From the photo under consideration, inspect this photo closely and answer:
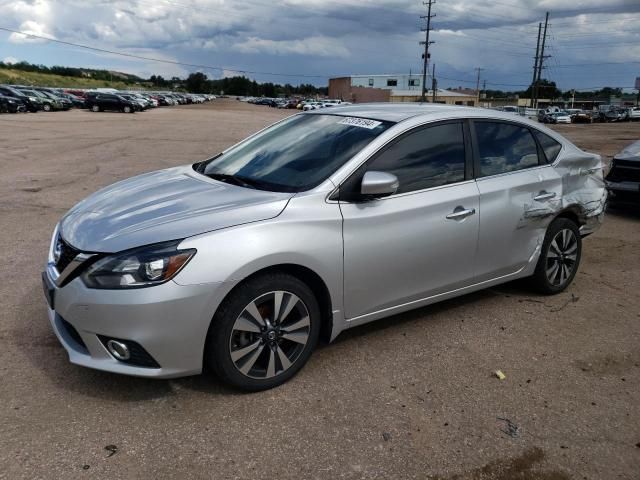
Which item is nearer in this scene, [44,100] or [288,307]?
[288,307]

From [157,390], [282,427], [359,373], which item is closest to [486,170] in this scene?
[359,373]

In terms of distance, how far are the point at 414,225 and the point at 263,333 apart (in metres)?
1.30

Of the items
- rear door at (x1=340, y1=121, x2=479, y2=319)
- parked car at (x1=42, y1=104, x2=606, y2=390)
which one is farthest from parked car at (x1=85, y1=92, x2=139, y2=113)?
rear door at (x1=340, y1=121, x2=479, y2=319)

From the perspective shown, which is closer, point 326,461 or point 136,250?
point 326,461

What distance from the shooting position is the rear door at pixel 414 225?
3.63 metres

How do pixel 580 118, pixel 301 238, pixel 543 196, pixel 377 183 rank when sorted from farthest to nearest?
1. pixel 580 118
2. pixel 543 196
3. pixel 377 183
4. pixel 301 238

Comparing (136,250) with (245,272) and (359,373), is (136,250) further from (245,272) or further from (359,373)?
(359,373)

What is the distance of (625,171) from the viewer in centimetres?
867

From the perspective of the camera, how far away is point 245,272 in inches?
123

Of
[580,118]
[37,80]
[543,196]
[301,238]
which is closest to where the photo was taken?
[301,238]

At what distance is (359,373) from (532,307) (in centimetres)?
200

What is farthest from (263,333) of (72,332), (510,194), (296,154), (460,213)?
(510,194)

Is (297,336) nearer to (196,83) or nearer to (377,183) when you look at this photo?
(377,183)

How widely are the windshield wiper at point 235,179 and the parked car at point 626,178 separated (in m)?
6.51
